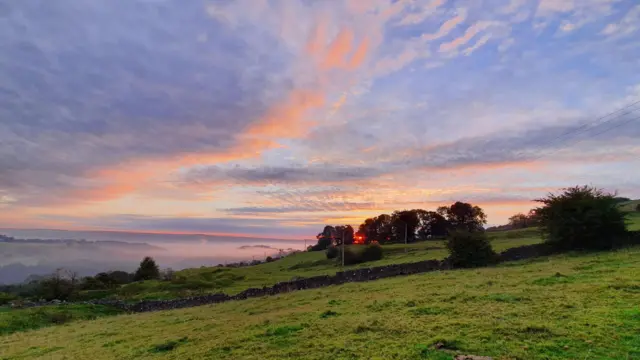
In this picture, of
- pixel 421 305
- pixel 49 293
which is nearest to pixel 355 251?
pixel 49 293

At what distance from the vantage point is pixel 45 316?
29375mm

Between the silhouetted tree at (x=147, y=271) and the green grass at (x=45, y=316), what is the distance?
104 ft

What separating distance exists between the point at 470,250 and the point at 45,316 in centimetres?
3507

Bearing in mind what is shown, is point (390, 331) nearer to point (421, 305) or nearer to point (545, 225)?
point (421, 305)

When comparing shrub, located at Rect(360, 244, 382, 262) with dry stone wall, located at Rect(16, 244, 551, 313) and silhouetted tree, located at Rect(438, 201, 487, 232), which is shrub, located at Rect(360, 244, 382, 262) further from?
silhouetted tree, located at Rect(438, 201, 487, 232)

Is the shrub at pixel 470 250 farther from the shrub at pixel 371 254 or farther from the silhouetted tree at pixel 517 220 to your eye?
the silhouetted tree at pixel 517 220

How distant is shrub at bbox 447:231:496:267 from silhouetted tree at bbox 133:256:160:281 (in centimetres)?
5266

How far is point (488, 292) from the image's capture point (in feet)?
46.5

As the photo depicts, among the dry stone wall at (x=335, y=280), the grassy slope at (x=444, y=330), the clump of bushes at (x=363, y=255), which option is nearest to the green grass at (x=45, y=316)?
the dry stone wall at (x=335, y=280)

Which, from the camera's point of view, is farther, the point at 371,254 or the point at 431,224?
the point at 431,224

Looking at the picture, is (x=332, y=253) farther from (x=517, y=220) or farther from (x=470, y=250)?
(x=517, y=220)

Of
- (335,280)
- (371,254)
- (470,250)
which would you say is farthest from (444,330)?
(371,254)

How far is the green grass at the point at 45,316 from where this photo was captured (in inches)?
1045

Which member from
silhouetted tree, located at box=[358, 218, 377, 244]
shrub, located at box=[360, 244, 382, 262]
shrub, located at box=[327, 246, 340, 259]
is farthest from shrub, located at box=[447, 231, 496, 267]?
silhouetted tree, located at box=[358, 218, 377, 244]
